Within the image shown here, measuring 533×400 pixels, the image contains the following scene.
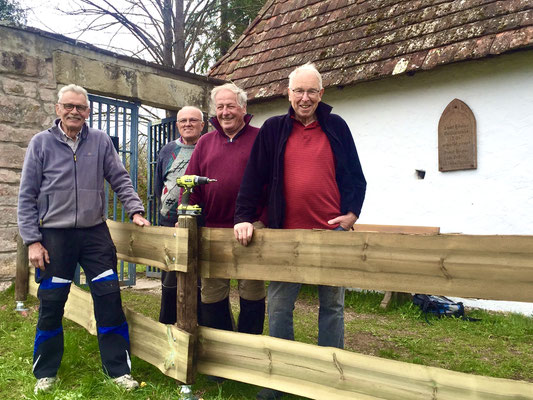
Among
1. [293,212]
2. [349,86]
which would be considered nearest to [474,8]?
[349,86]

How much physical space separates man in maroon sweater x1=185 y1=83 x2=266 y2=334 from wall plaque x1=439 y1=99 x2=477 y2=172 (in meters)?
3.73

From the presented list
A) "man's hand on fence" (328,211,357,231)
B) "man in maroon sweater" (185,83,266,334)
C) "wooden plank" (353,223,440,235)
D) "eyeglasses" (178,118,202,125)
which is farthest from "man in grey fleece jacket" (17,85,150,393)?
"wooden plank" (353,223,440,235)

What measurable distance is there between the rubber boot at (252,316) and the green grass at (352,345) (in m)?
0.36

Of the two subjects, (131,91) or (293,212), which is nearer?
(293,212)

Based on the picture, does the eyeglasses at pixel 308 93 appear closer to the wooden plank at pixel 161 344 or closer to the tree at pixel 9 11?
the wooden plank at pixel 161 344

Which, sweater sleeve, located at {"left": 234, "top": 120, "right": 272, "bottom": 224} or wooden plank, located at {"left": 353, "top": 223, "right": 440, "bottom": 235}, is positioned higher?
sweater sleeve, located at {"left": 234, "top": 120, "right": 272, "bottom": 224}

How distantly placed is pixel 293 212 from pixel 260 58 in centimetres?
621

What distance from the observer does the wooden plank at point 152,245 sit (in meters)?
2.96

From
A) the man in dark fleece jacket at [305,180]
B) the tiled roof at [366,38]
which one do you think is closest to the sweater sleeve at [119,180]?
the man in dark fleece jacket at [305,180]

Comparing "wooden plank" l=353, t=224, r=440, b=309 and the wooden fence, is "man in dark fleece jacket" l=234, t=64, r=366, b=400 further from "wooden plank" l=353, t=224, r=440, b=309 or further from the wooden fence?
"wooden plank" l=353, t=224, r=440, b=309

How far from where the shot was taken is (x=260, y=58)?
8.57 metres

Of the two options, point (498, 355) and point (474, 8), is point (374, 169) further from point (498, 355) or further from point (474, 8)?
point (498, 355)

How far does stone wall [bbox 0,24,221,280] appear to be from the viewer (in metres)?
5.25

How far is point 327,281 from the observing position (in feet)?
8.20
